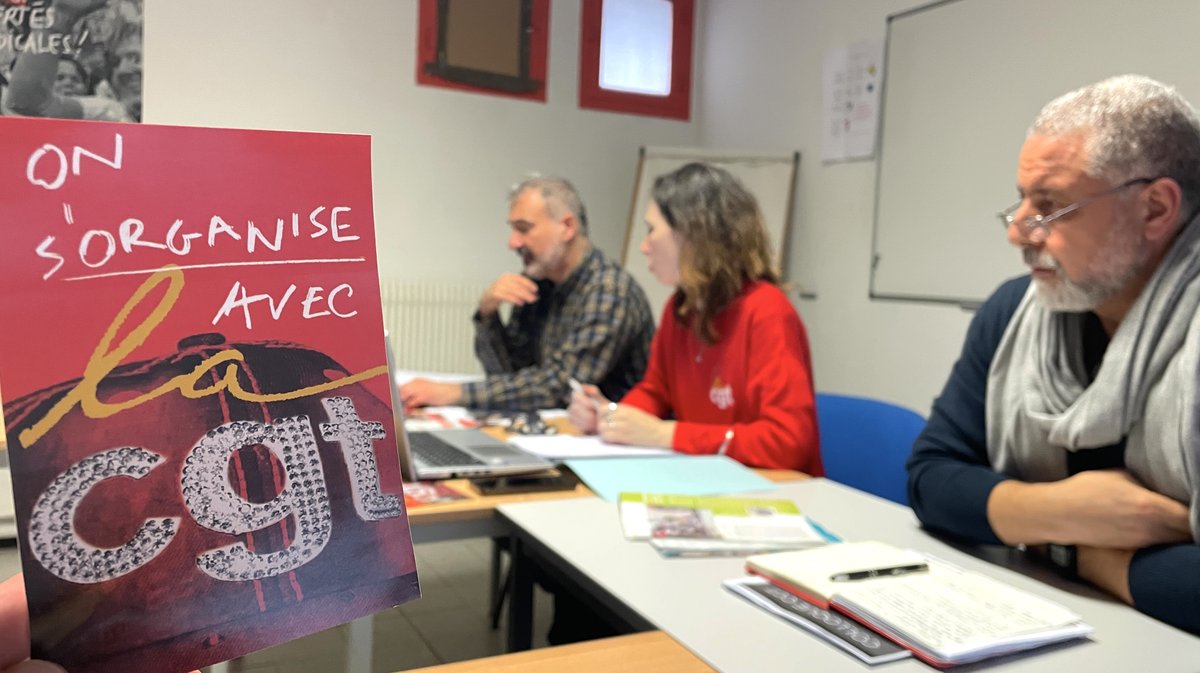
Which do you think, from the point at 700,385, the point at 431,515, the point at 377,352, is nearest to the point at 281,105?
the point at 431,515

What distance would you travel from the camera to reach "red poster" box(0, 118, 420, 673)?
15.8 inches

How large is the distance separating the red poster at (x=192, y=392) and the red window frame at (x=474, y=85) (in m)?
0.85

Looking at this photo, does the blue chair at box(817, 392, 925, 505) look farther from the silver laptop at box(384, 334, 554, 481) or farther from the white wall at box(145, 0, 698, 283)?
the white wall at box(145, 0, 698, 283)

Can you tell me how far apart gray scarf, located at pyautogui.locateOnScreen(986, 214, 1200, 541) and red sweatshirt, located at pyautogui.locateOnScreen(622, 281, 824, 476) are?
50 cm

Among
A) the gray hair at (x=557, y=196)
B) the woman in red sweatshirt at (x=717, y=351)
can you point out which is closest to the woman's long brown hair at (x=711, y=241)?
the woman in red sweatshirt at (x=717, y=351)

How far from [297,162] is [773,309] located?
1555 mm

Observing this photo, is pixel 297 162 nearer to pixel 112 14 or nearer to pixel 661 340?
pixel 112 14

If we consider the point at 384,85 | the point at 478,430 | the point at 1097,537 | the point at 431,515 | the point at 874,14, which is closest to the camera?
the point at 1097,537

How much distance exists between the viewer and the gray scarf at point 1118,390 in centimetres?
105

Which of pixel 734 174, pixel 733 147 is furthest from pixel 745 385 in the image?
pixel 733 147

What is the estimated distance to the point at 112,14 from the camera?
0.74 m

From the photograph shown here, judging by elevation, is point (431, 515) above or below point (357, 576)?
below

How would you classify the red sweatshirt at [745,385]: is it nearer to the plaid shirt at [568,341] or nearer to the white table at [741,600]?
the plaid shirt at [568,341]

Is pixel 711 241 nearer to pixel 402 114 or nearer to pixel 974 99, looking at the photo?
pixel 402 114
